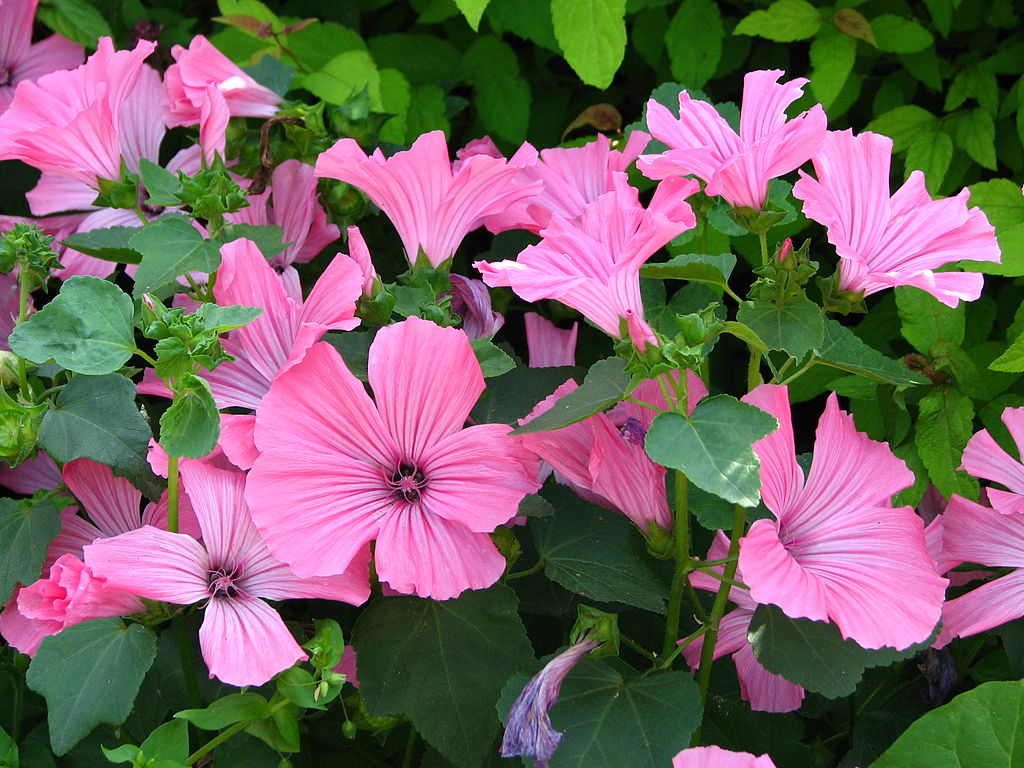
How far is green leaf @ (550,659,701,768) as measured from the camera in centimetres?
85

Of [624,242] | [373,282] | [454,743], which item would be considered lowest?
[454,743]

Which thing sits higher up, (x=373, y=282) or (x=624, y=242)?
(x=624, y=242)

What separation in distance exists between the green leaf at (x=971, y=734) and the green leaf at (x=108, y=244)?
86cm

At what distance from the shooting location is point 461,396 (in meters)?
0.88

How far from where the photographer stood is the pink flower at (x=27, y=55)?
59.7 inches

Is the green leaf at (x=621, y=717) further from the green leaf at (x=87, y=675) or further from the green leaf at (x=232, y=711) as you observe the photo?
the green leaf at (x=87, y=675)

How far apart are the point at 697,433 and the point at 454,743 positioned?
34 centimetres

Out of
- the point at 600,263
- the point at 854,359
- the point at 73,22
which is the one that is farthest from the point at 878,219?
the point at 73,22

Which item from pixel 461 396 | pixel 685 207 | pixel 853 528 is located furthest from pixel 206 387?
pixel 853 528

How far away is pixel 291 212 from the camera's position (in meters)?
1.20

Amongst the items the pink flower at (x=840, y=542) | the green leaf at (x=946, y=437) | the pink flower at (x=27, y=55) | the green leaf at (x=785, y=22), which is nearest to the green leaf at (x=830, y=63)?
the green leaf at (x=785, y=22)

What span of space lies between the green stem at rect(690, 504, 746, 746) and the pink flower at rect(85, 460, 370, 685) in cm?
30

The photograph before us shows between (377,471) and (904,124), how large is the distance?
31.5 inches

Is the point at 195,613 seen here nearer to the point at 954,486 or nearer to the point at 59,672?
the point at 59,672
